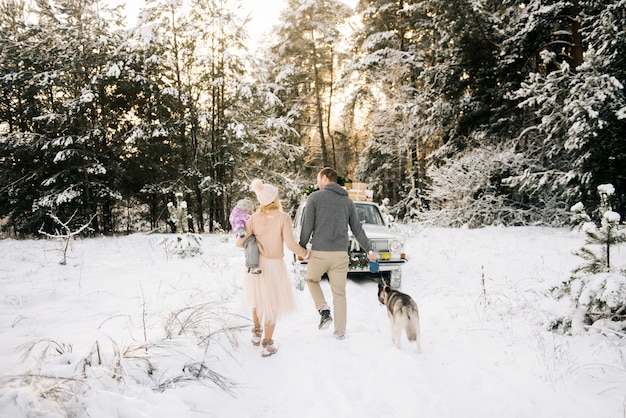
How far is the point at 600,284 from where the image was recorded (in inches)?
124

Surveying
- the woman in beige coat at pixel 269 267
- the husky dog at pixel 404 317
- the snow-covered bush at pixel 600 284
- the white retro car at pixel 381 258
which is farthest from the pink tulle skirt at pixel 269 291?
the snow-covered bush at pixel 600 284

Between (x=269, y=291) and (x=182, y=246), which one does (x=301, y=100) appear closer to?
(x=182, y=246)

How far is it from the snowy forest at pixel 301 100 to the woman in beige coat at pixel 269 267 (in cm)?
740

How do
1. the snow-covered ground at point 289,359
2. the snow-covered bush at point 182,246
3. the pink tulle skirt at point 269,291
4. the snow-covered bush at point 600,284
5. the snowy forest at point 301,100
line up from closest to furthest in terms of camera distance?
the snow-covered ground at point 289,359 < the snow-covered bush at point 600,284 < the pink tulle skirt at point 269,291 < the snow-covered bush at point 182,246 < the snowy forest at point 301,100

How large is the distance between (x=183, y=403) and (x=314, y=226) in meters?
2.24

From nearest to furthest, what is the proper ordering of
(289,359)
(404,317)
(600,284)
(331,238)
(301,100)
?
(600,284), (289,359), (404,317), (331,238), (301,100)

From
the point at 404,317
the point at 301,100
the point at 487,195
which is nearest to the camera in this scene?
the point at 404,317

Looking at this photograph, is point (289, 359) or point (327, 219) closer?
point (289, 359)

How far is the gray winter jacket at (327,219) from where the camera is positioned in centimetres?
381

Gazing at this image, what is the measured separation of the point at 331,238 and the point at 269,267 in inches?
33.2

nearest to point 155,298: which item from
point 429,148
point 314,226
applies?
point 314,226

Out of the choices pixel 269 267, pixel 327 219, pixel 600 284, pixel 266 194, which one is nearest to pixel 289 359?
pixel 269 267

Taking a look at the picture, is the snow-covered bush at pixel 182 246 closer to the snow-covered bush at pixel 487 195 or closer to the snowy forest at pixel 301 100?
the snowy forest at pixel 301 100

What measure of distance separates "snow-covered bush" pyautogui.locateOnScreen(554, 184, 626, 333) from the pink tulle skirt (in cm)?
309
